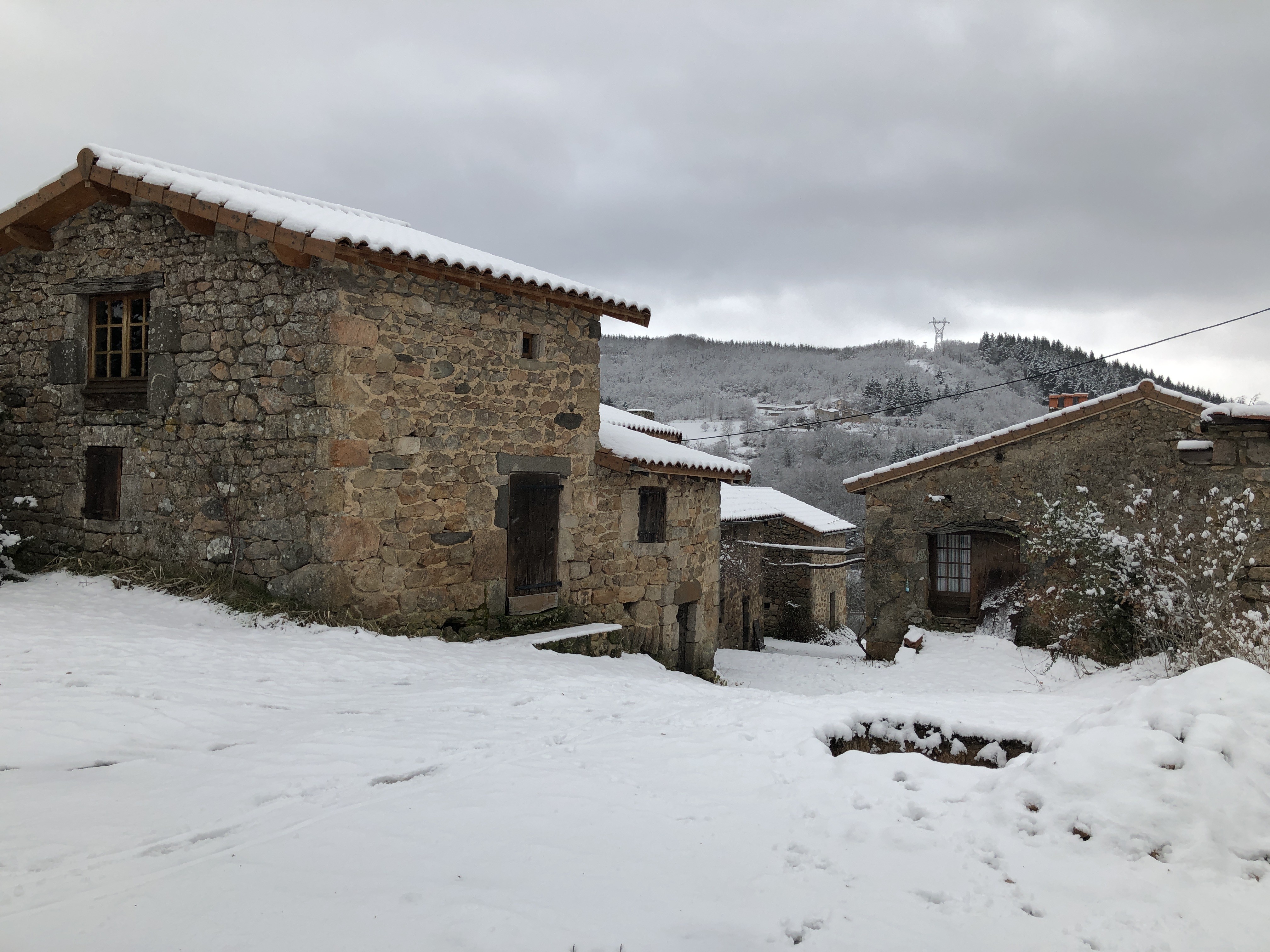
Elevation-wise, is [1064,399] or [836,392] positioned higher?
[836,392]

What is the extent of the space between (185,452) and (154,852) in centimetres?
571

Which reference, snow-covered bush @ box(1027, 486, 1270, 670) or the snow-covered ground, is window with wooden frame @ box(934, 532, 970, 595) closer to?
snow-covered bush @ box(1027, 486, 1270, 670)

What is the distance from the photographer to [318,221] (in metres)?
6.94

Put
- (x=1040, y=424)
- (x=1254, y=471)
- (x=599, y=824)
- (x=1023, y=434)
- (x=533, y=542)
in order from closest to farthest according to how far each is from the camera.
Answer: (x=599, y=824), (x=1254, y=471), (x=533, y=542), (x=1040, y=424), (x=1023, y=434)

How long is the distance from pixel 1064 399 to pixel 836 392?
47952mm

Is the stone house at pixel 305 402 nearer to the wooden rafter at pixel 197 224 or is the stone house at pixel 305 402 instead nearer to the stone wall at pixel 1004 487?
the wooden rafter at pixel 197 224

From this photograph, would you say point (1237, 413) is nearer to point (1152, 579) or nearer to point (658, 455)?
point (1152, 579)

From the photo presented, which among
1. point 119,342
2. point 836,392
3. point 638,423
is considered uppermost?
point 836,392

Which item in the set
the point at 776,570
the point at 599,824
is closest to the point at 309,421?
the point at 599,824

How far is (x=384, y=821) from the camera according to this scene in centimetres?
330

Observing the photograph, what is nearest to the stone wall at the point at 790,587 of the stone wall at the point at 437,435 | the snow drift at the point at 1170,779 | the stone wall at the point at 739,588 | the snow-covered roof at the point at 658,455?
the stone wall at the point at 739,588

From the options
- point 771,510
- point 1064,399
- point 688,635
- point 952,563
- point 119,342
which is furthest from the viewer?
point 771,510

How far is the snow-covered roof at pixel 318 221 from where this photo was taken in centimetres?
677

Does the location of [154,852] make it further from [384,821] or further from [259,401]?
[259,401]
